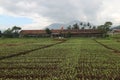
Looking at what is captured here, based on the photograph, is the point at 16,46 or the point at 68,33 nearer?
the point at 16,46

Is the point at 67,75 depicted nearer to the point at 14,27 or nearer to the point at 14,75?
the point at 14,75

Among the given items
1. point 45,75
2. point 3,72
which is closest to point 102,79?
point 45,75

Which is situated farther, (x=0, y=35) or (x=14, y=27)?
(x=14, y=27)

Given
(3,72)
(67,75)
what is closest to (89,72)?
(67,75)

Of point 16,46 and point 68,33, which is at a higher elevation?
point 16,46

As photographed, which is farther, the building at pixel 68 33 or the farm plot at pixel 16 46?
the building at pixel 68 33

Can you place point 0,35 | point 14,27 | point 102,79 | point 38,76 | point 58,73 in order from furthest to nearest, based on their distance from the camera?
point 14,27 < point 0,35 < point 58,73 < point 38,76 < point 102,79

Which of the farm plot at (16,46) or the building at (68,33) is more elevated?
the farm plot at (16,46)

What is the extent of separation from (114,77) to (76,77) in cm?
182

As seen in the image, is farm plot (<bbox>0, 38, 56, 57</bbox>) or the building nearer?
farm plot (<bbox>0, 38, 56, 57</bbox>)

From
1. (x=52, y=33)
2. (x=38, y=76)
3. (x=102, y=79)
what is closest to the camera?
(x=102, y=79)

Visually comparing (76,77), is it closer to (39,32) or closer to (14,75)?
(14,75)

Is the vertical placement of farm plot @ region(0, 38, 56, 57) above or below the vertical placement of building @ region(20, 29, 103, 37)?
above

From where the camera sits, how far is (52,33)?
118188mm
